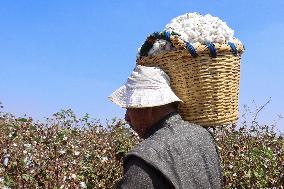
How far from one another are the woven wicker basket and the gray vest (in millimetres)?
180

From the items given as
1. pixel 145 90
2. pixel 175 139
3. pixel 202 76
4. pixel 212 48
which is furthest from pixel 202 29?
pixel 175 139

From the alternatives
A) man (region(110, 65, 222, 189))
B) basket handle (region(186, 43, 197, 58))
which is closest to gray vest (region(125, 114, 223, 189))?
man (region(110, 65, 222, 189))

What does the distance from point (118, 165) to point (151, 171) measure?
4.36 meters

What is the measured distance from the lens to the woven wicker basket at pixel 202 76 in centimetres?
321

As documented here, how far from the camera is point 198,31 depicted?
332cm

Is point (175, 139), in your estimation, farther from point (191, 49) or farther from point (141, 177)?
point (191, 49)

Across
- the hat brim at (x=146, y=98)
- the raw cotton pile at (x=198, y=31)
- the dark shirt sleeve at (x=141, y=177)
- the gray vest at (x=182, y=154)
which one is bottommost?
the dark shirt sleeve at (x=141, y=177)

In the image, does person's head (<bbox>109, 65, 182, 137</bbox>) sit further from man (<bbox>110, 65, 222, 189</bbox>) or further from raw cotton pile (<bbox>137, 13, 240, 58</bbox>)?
raw cotton pile (<bbox>137, 13, 240, 58</bbox>)

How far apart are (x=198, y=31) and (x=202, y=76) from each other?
9.6 inches

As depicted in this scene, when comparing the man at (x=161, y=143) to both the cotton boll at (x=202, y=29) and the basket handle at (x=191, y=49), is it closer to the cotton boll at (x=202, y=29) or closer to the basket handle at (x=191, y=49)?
the basket handle at (x=191, y=49)

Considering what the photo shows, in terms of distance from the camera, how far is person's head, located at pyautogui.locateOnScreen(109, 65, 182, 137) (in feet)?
9.75

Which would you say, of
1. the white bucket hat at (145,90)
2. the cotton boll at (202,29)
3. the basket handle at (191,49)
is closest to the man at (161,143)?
the white bucket hat at (145,90)

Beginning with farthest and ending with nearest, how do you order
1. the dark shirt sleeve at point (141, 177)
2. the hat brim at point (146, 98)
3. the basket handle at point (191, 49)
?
the basket handle at point (191, 49), the hat brim at point (146, 98), the dark shirt sleeve at point (141, 177)

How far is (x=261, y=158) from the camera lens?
755 centimetres
